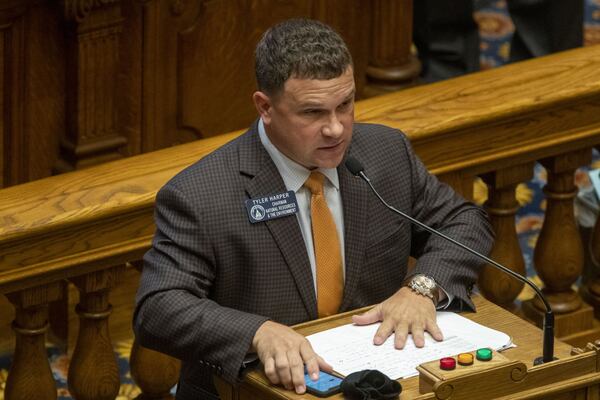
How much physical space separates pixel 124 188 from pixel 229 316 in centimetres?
60

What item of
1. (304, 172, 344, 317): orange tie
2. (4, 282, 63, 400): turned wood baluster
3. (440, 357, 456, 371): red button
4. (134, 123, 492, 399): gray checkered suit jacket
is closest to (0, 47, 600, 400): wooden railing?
(4, 282, 63, 400): turned wood baluster

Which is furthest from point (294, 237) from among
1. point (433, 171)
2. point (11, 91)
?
point (11, 91)

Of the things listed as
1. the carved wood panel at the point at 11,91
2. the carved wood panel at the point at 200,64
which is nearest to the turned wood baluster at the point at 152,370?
the carved wood panel at the point at 11,91

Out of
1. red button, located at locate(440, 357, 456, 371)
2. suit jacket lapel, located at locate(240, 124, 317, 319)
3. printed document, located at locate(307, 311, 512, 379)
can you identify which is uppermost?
suit jacket lapel, located at locate(240, 124, 317, 319)

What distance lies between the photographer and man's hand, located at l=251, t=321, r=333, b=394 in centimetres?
277

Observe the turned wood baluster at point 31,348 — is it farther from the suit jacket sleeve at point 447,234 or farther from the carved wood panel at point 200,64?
the carved wood panel at point 200,64

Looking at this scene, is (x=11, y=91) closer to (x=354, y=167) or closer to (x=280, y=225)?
(x=280, y=225)

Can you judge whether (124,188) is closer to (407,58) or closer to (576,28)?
(407,58)

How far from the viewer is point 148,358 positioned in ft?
12.0

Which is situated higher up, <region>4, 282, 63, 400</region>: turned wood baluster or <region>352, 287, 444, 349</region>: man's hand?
<region>352, 287, 444, 349</region>: man's hand

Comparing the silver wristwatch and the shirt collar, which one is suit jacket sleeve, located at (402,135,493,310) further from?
the shirt collar

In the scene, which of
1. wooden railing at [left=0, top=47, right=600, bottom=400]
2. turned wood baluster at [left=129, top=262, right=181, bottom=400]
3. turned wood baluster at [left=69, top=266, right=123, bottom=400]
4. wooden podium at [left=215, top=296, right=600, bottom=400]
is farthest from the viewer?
turned wood baluster at [left=129, top=262, right=181, bottom=400]

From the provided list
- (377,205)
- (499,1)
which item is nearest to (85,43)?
(377,205)

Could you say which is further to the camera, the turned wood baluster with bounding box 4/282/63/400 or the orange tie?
the turned wood baluster with bounding box 4/282/63/400
